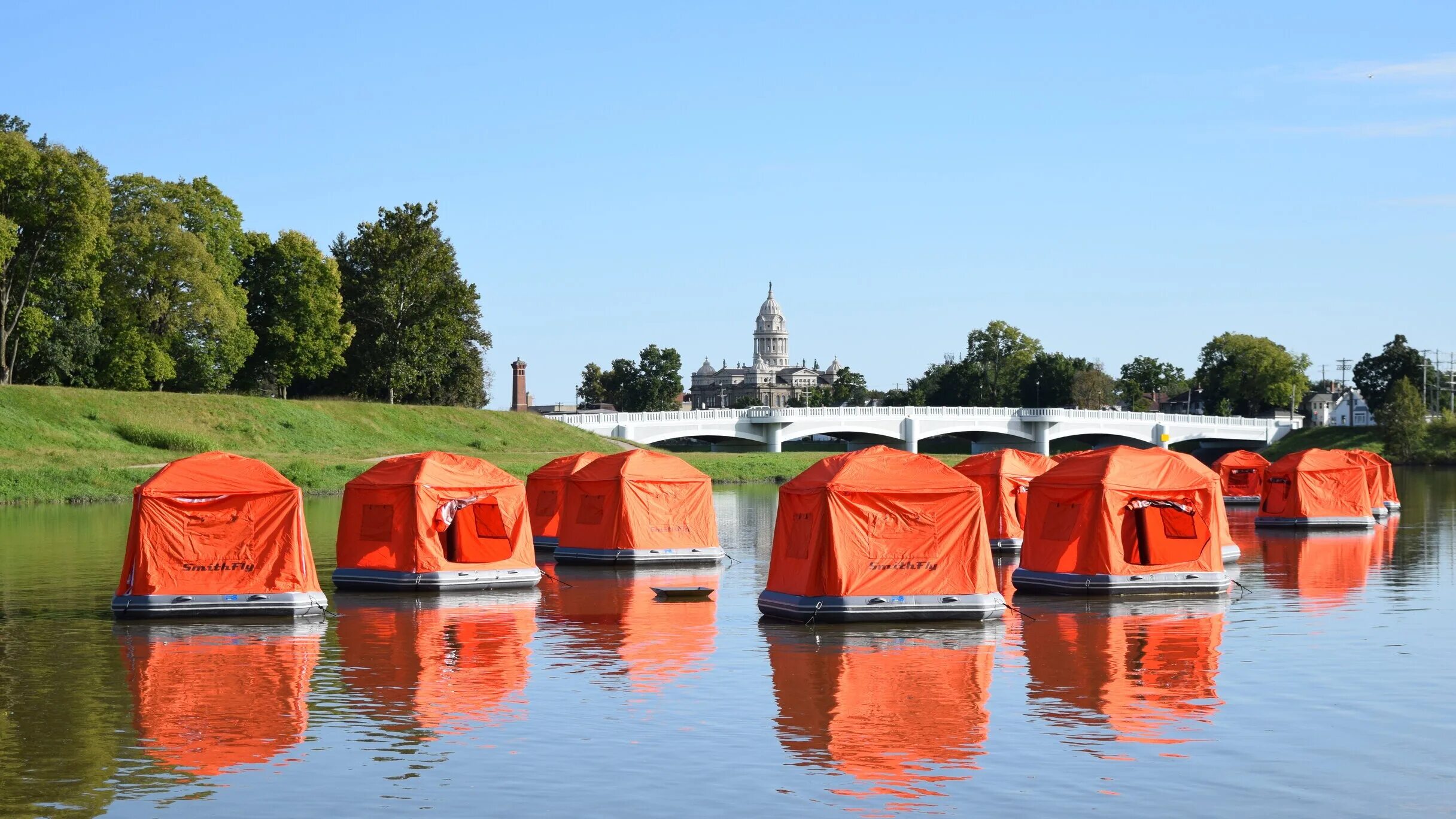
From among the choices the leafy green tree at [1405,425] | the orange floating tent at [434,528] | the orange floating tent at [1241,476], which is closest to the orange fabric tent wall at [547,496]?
the orange floating tent at [434,528]

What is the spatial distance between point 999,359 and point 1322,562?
447 ft

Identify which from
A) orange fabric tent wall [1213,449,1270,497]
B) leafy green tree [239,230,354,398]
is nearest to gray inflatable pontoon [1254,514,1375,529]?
orange fabric tent wall [1213,449,1270,497]

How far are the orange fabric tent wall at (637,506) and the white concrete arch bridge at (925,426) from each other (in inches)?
2816

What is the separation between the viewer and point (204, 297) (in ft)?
281

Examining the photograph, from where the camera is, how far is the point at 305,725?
18656mm

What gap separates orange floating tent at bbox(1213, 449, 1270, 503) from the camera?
2648 inches

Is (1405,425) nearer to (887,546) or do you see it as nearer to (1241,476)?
(1241,476)

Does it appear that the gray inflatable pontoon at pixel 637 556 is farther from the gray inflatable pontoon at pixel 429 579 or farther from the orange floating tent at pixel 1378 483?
the orange floating tent at pixel 1378 483

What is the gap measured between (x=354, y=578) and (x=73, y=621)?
19.7ft

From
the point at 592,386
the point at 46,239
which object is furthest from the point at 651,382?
the point at 46,239

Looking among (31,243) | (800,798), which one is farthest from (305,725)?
(31,243)

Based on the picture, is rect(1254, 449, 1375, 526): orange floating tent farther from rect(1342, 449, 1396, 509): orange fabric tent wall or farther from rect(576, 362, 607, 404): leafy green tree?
rect(576, 362, 607, 404): leafy green tree

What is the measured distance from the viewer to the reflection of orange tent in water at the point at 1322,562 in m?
33.5

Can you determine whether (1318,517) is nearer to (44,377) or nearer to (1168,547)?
(1168,547)
